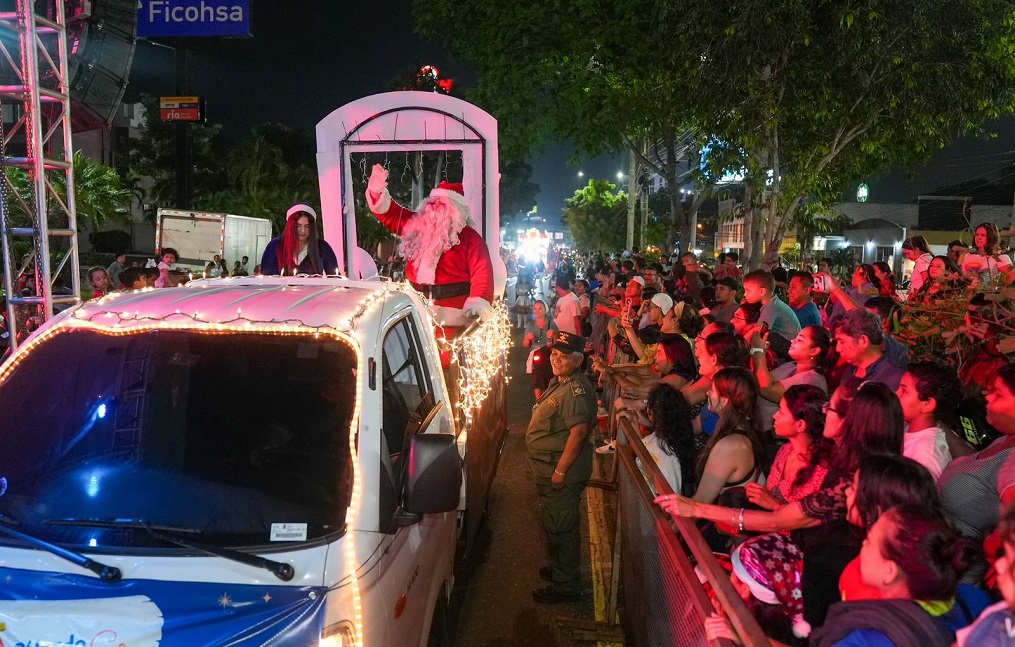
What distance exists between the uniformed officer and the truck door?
3.69 ft

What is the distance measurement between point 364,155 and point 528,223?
8338cm

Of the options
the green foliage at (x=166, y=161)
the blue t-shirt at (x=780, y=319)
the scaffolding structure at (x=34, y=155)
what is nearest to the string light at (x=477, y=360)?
the blue t-shirt at (x=780, y=319)

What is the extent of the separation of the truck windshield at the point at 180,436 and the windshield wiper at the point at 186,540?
21mm

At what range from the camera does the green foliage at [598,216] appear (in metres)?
53.0

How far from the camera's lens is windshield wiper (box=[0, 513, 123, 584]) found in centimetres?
227

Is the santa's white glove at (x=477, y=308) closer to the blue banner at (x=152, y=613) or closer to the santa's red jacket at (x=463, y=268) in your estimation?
the santa's red jacket at (x=463, y=268)

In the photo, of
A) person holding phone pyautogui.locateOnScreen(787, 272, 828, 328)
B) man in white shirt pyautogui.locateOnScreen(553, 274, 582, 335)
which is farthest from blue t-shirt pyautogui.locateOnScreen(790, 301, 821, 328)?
man in white shirt pyautogui.locateOnScreen(553, 274, 582, 335)

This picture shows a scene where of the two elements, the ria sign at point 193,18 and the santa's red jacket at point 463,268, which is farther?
the ria sign at point 193,18

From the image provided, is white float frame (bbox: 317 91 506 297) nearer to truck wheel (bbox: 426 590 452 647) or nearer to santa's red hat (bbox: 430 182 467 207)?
santa's red hat (bbox: 430 182 467 207)

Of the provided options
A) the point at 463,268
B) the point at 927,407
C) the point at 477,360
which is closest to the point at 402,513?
the point at 927,407

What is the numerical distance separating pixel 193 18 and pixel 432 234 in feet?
30.9

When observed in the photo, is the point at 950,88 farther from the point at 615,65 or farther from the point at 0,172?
the point at 0,172

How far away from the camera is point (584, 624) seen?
459 centimetres

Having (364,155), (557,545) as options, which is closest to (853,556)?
(557,545)
